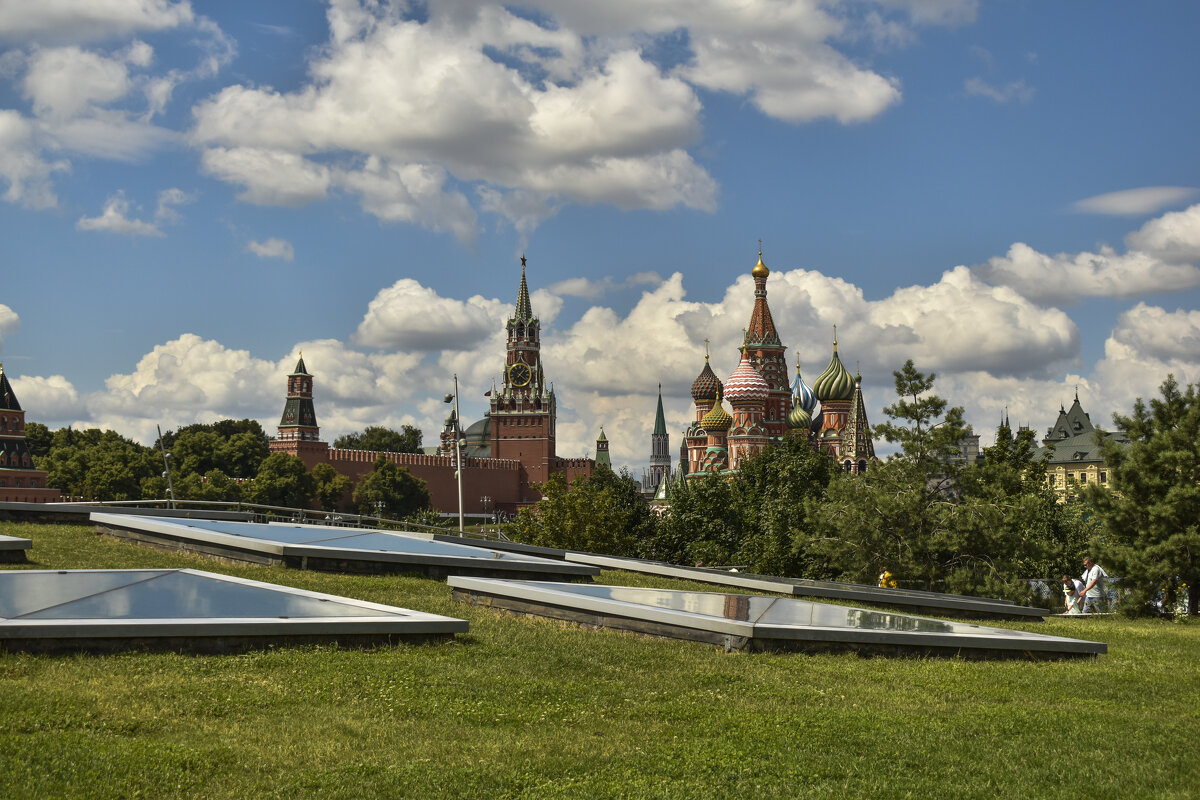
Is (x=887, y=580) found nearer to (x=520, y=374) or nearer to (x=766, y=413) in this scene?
(x=766, y=413)

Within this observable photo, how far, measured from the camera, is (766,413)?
8944cm

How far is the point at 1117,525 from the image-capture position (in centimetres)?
2198

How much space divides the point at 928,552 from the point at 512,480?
112452mm

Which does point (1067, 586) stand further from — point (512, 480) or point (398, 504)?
point (512, 480)

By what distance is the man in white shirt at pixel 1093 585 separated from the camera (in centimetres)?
2138

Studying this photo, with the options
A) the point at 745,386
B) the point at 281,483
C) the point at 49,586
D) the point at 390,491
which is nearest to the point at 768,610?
the point at 49,586

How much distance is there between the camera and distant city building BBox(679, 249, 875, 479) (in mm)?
84312

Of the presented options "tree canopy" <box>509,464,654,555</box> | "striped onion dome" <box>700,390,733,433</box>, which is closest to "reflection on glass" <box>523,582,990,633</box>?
"tree canopy" <box>509,464,654,555</box>

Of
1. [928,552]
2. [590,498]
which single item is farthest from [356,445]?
[928,552]

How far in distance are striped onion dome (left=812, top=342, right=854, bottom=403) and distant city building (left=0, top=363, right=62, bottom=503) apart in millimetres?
59769

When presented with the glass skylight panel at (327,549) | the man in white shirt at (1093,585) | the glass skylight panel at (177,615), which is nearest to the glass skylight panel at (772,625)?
the glass skylight panel at (177,615)

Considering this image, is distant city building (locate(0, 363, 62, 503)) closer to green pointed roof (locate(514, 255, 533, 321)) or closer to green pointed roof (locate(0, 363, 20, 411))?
green pointed roof (locate(0, 363, 20, 411))

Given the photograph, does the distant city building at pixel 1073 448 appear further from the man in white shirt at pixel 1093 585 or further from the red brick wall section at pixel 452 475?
the man in white shirt at pixel 1093 585

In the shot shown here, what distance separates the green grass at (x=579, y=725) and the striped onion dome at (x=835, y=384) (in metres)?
80.4
